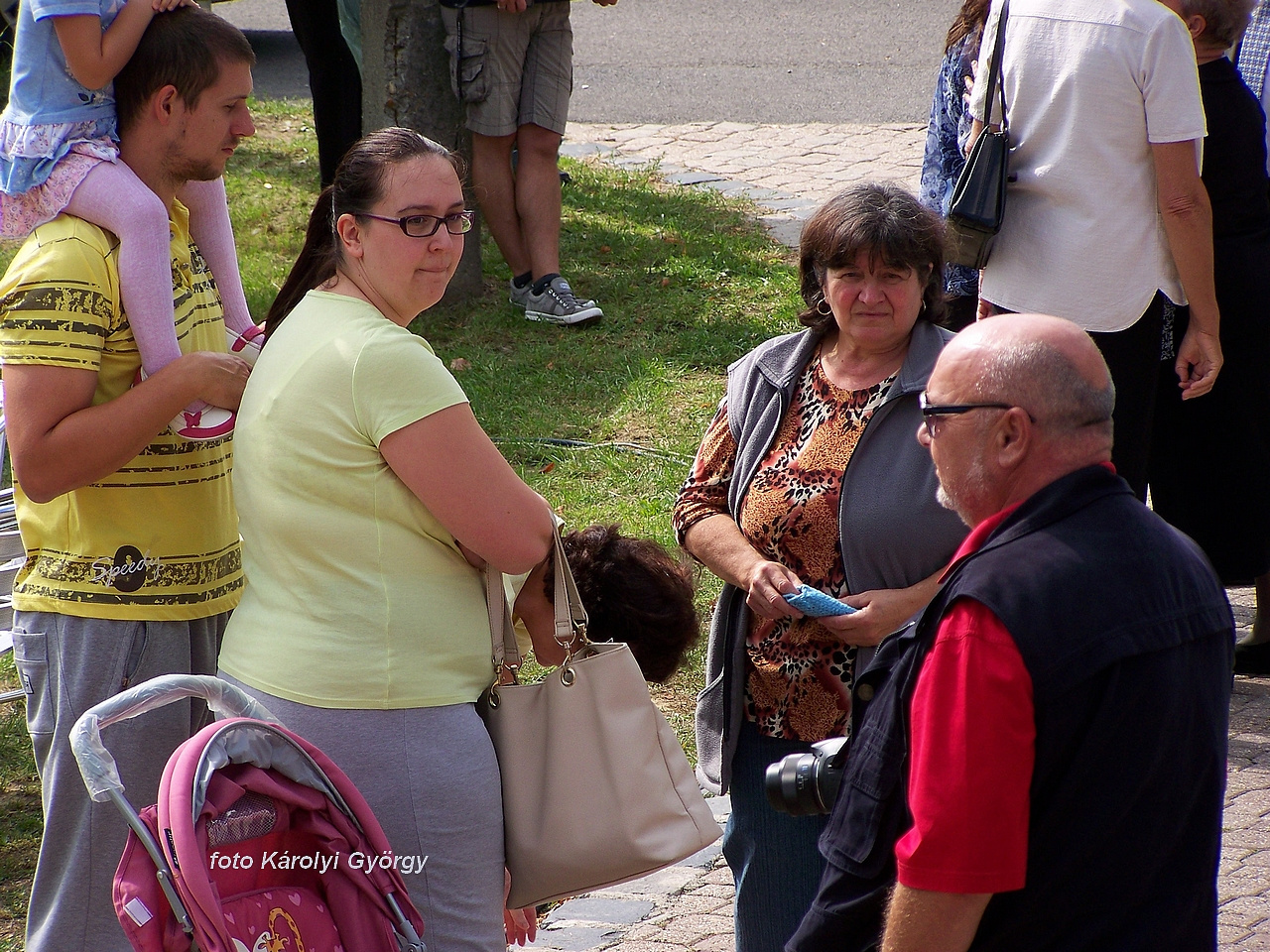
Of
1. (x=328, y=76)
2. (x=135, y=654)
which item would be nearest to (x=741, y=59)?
(x=328, y=76)

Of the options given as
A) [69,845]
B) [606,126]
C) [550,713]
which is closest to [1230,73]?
[550,713]

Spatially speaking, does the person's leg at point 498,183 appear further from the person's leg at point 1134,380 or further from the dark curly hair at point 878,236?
the dark curly hair at point 878,236

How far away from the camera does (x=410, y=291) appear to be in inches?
99.5

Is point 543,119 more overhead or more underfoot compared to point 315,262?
more underfoot

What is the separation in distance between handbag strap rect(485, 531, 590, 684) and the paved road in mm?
8893

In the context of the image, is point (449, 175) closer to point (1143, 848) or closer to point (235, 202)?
point (1143, 848)

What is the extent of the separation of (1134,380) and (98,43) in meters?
2.90

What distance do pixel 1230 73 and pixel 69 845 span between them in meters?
3.88

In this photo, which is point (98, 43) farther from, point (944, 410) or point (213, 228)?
point (944, 410)

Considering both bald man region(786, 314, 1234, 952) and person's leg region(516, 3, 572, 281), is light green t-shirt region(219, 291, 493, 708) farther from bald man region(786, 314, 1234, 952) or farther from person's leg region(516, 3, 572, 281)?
person's leg region(516, 3, 572, 281)

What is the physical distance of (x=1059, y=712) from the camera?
185 centimetres

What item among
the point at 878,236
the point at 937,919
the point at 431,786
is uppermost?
the point at 878,236

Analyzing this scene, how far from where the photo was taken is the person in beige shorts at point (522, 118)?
21.9 feet

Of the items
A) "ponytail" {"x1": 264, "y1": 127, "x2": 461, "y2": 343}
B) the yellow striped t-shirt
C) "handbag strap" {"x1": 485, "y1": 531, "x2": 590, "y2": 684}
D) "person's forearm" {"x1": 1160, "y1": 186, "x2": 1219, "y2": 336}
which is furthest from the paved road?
"handbag strap" {"x1": 485, "y1": 531, "x2": 590, "y2": 684}
